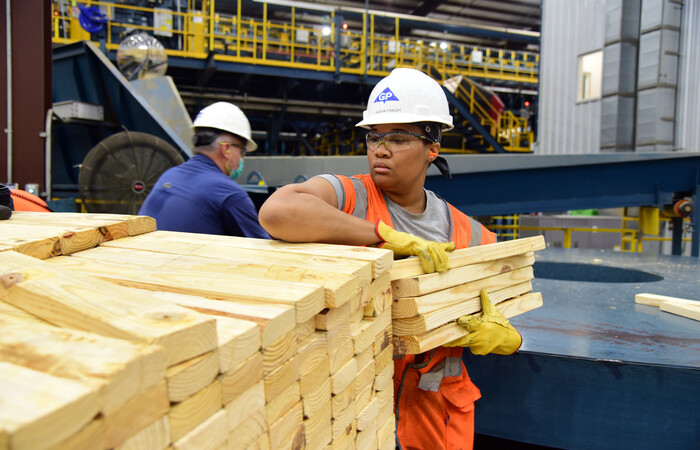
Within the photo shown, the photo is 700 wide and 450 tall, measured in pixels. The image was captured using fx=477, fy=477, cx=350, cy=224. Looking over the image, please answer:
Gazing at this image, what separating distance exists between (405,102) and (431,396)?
1209mm

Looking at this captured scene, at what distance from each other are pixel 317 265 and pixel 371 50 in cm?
1363

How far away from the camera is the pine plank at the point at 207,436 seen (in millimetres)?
773

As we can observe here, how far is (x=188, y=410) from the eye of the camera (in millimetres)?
781

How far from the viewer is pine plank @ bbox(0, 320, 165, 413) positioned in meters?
0.63

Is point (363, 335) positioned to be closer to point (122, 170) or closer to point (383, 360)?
point (383, 360)

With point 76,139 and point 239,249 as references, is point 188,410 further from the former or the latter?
point 76,139

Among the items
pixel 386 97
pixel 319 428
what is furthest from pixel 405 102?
pixel 319 428

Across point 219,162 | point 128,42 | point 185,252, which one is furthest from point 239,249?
point 128,42

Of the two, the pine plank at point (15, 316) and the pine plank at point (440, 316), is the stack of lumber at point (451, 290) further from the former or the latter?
the pine plank at point (15, 316)

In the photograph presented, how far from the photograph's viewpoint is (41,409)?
547 millimetres

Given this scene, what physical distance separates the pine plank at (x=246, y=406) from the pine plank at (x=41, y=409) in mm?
320

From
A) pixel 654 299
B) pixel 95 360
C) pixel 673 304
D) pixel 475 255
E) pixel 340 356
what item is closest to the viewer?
pixel 95 360

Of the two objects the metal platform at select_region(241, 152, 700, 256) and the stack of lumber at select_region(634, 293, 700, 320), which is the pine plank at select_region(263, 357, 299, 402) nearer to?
the stack of lumber at select_region(634, 293, 700, 320)

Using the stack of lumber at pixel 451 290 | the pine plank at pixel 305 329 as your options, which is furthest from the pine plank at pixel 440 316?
the pine plank at pixel 305 329
